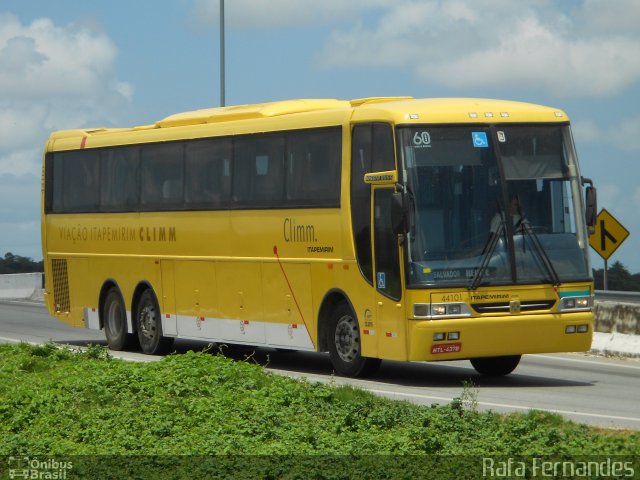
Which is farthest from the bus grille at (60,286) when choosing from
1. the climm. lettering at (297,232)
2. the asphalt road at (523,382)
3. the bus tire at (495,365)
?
the bus tire at (495,365)

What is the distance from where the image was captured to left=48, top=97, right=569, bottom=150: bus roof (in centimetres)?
1911

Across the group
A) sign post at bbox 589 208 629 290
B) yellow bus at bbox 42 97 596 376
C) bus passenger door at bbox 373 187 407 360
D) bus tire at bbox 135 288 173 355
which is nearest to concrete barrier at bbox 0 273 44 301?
sign post at bbox 589 208 629 290

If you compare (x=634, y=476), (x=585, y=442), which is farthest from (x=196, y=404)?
(x=634, y=476)

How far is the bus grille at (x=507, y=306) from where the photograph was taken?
18641mm

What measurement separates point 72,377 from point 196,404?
3.22 m

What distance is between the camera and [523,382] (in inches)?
784

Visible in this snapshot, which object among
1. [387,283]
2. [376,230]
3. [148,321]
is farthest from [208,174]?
[387,283]

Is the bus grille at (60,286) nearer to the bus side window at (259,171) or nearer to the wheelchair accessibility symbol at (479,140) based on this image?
the bus side window at (259,171)

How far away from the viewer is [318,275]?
20500mm

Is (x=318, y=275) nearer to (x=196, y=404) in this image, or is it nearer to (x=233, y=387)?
(x=233, y=387)

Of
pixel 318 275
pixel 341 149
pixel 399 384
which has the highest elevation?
pixel 341 149

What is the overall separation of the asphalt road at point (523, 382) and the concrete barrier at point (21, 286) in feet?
65.4

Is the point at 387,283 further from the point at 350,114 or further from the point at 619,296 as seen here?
the point at 619,296

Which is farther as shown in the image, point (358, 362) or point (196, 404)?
point (358, 362)
